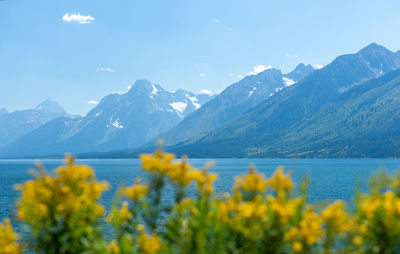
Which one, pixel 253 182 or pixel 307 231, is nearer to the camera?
pixel 307 231

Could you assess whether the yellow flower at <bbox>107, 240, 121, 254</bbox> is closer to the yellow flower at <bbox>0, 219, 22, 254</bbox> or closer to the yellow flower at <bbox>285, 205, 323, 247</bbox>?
the yellow flower at <bbox>0, 219, 22, 254</bbox>

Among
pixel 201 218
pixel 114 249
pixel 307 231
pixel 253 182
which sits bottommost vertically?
pixel 114 249

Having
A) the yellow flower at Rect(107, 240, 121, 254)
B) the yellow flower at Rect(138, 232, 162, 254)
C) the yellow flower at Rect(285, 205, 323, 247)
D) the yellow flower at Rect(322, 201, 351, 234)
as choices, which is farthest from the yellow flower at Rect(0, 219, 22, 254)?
the yellow flower at Rect(322, 201, 351, 234)

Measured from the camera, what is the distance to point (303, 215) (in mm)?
7824

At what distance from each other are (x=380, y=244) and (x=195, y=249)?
380cm

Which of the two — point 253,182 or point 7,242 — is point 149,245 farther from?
point 7,242

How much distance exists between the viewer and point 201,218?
773cm

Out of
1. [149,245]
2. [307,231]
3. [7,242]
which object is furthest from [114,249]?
[307,231]

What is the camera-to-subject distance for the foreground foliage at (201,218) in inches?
295

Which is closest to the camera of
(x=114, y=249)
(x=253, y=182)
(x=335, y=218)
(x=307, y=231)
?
(x=307, y=231)

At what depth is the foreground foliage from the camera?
7484 mm

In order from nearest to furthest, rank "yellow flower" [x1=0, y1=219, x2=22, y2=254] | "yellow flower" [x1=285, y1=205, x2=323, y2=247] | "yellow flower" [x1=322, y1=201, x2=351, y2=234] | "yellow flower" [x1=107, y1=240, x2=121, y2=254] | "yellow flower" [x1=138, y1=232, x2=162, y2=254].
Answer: "yellow flower" [x1=285, y1=205, x2=323, y2=247] < "yellow flower" [x1=322, y1=201, x2=351, y2=234] < "yellow flower" [x1=138, y1=232, x2=162, y2=254] < "yellow flower" [x1=107, y1=240, x2=121, y2=254] < "yellow flower" [x1=0, y1=219, x2=22, y2=254]

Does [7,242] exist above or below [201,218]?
below

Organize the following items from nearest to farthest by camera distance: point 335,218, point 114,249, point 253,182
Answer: point 335,218, point 114,249, point 253,182
